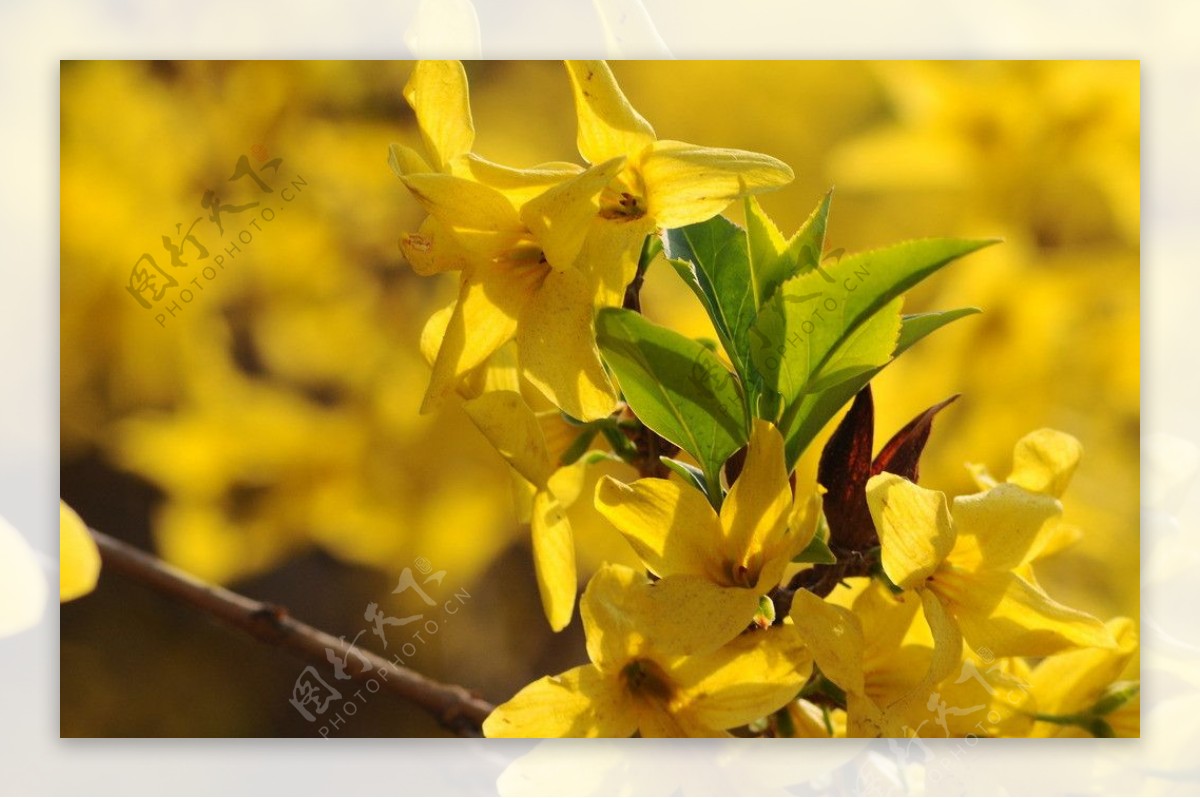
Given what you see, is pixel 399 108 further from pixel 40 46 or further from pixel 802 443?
pixel 802 443

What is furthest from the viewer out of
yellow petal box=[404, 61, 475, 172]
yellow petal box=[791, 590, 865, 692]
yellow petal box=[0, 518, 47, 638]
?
yellow petal box=[0, 518, 47, 638]

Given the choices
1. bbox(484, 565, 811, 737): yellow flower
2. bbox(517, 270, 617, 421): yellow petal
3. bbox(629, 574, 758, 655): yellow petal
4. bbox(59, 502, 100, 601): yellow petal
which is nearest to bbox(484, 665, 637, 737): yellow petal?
bbox(484, 565, 811, 737): yellow flower

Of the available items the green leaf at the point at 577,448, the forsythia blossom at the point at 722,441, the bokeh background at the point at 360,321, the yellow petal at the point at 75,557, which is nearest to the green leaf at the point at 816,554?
the forsythia blossom at the point at 722,441

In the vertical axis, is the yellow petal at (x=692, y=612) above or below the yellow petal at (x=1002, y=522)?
below

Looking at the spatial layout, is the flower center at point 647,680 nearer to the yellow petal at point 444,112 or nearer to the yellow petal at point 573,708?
the yellow petal at point 573,708

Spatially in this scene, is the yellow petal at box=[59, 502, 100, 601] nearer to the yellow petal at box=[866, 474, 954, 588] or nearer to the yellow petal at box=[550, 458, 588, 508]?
the yellow petal at box=[550, 458, 588, 508]

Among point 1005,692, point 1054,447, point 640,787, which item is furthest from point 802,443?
point 640,787
